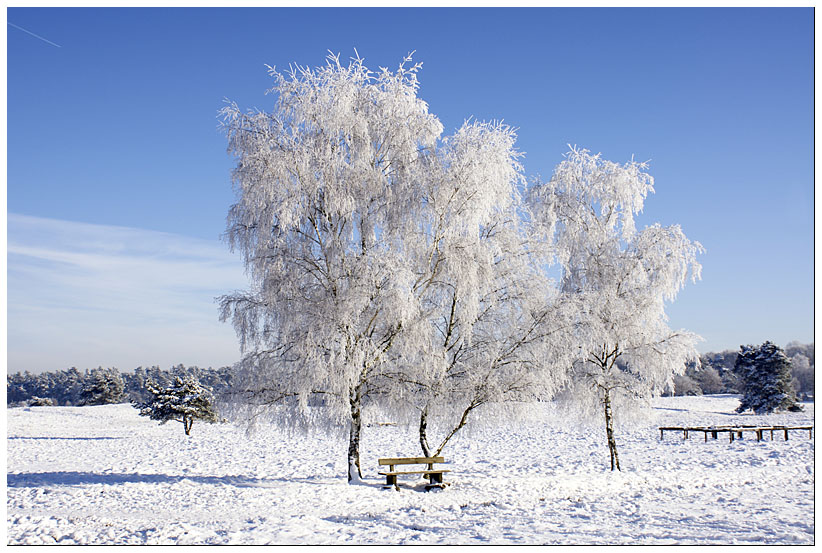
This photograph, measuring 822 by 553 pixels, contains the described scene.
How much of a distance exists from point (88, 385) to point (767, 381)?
65.1 m

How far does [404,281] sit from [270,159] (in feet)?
13.8

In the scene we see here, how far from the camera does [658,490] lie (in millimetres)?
15242

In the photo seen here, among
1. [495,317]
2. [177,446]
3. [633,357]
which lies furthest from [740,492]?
[177,446]

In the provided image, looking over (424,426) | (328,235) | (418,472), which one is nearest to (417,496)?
(418,472)

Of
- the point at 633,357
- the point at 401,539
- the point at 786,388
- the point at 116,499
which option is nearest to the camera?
the point at 401,539

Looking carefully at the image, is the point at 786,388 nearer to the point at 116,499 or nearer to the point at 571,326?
the point at 571,326

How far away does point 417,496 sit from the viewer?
42.7ft

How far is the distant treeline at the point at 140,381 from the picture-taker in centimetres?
6331

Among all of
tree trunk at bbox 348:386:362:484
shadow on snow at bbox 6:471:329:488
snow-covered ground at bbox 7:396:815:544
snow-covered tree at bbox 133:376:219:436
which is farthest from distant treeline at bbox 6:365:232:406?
tree trunk at bbox 348:386:362:484

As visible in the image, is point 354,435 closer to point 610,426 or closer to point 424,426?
point 424,426

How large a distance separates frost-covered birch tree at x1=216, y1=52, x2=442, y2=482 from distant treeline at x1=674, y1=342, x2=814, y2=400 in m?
59.7

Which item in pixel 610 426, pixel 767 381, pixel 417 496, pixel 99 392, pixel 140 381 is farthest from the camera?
pixel 140 381

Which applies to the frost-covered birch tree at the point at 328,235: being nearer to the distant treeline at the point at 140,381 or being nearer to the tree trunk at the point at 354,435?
the tree trunk at the point at 354,435

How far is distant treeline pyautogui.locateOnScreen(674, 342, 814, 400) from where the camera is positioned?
72188mm
